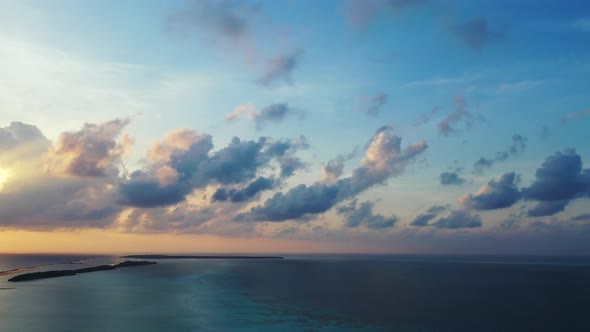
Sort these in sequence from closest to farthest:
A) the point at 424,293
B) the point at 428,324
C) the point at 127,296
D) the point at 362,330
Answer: the point at 362,330 → the point at 428,324 → the point at 127,296 → the point at 424,293

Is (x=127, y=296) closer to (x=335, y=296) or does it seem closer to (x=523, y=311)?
(x=335, y=296)

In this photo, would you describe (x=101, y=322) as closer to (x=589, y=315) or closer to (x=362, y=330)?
(x=362, y=330)

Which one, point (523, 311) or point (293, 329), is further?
point (523, 311)

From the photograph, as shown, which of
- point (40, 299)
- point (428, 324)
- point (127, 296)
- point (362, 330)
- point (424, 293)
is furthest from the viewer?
point (424, 293)

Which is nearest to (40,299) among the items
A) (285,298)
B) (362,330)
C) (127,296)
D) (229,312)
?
(127,296)

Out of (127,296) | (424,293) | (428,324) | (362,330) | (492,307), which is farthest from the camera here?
(424,293)

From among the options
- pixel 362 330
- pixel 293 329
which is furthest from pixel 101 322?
pixel 362 330

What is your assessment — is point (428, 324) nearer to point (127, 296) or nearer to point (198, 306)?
point (198, 306)

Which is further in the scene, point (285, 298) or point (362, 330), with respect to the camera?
point (285, 298)

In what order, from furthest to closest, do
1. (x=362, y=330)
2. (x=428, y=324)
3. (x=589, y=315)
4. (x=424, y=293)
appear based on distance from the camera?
(x=424, y=293)
(x=589, y=315)
(x=428, y=324)
(x=362, y=330)
